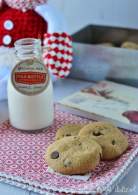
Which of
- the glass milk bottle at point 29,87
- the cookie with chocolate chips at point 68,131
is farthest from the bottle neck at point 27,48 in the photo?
the cookie with chocolate chips at point 68,131

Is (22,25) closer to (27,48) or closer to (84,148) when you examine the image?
(27,48)

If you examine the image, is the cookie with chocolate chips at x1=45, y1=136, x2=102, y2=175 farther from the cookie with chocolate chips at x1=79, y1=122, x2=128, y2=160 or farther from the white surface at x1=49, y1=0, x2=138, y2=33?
the white surface at x1=49, y1=0, x2=138, y2=33

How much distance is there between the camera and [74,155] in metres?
0.61

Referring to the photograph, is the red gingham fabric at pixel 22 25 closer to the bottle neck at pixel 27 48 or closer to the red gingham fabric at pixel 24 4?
the red gingham fabric at pixel 24 4

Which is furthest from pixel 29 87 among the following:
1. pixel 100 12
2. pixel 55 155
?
pixel 100 12

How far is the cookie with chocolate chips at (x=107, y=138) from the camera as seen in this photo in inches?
25.6

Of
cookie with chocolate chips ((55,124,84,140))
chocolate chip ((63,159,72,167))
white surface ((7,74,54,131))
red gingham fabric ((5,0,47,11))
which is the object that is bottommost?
chocolate chip ((63,159,72,167))

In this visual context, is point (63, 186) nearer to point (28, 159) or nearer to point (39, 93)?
point (28, 159)

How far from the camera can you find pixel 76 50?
3.24 ft

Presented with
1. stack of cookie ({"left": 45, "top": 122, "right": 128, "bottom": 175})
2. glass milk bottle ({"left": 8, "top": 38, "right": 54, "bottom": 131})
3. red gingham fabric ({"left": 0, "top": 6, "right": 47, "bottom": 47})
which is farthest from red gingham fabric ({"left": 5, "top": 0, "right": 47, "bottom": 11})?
stack of cookie ({"left": 45, "top": 122, "right": 128, "bottom": 175})

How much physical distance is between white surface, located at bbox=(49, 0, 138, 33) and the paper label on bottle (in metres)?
0.51

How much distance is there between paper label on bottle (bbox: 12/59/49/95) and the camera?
727 mm

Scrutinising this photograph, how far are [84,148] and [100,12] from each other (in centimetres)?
66

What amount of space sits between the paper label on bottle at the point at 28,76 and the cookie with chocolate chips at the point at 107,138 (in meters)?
0.11
